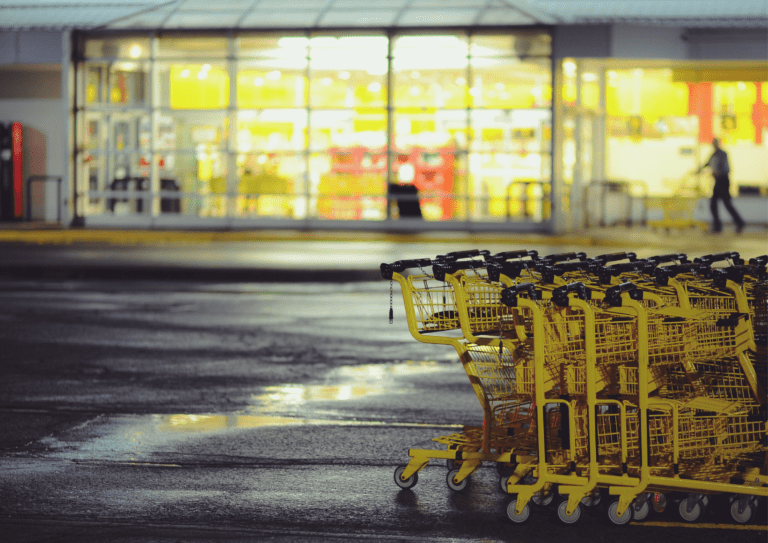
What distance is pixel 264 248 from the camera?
74.3 ft

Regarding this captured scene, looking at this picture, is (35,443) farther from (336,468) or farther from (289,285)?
(289,285)

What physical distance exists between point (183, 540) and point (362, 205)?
22.0m

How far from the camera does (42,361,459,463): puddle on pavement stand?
6.70m

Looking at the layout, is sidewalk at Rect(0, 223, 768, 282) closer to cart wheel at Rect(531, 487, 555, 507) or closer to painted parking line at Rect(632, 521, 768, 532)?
cart wheel at Rect(531, 487, 555, 507)

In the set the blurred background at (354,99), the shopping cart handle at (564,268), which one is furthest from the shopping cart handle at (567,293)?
the blurred background at (354,99)

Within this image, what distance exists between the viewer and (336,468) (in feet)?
20.4

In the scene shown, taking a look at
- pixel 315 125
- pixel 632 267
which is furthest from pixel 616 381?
pixel 315 125

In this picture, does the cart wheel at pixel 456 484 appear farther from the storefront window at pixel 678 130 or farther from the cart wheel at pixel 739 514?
the storefront window at pixel 678 130

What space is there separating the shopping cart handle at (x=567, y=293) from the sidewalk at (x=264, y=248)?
12942 millimetres

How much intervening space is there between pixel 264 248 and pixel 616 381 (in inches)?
687

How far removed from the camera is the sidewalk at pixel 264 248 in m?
18.4

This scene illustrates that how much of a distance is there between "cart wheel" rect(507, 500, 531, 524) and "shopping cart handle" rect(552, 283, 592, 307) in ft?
3.19

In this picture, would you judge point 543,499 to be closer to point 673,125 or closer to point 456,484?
point 456,484

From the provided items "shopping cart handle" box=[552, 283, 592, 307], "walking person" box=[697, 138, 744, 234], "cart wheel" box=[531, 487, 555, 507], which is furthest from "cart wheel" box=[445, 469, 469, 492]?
"walking person" box=[697, 138, 744, 234]
